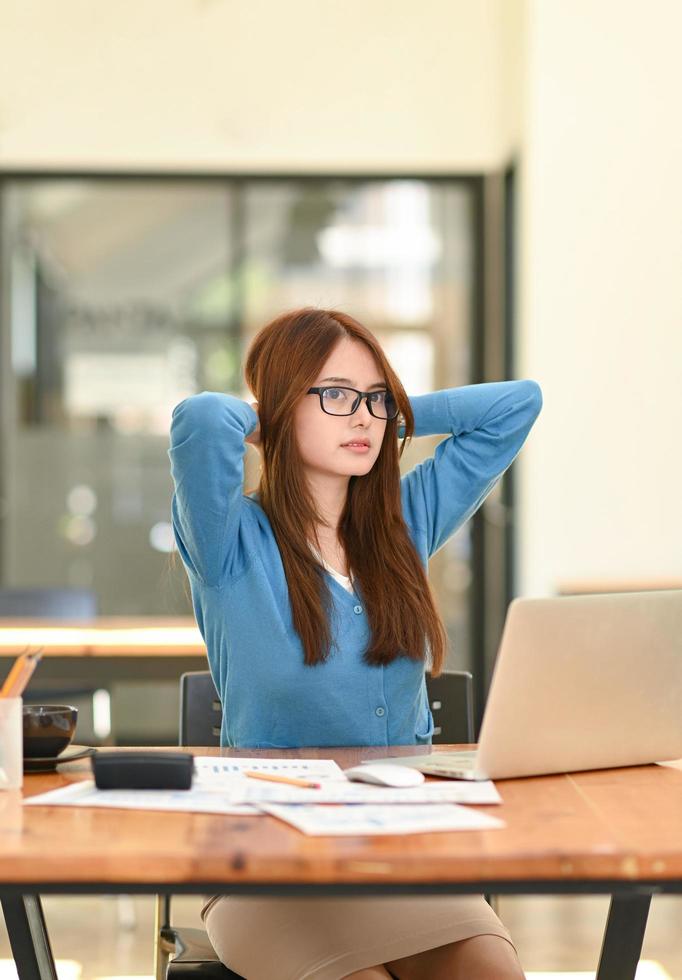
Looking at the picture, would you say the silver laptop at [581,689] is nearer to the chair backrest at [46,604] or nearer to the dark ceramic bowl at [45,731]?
the dark ceramic bowl at [45,731]

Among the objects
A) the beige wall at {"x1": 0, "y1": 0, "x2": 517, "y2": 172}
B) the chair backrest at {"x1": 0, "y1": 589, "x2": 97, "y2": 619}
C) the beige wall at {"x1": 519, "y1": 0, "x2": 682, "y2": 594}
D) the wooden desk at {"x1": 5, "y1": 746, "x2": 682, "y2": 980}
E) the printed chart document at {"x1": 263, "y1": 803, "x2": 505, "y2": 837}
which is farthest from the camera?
the beige wall at {"x1": 0, "y1": 0, "x2": 517, "y2": 172}

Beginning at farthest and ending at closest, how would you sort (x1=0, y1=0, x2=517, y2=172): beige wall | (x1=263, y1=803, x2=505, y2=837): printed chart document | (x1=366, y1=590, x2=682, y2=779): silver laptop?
(x1=0, y1=0, x2=517, y2=172): beige wall < (x1=366, y1=590, x2=682, y2=779): silver laptop < (x1=263, y1=803, x2=505, y2=837): printed chart document

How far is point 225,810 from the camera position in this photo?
1.29 m

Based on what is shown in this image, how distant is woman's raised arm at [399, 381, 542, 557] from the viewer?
2.12 meters

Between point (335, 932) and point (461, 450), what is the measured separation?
964 millimetres

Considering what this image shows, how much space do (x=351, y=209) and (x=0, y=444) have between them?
189 centimetres

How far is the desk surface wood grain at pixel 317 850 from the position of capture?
1089 mm

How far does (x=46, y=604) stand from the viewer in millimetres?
4168

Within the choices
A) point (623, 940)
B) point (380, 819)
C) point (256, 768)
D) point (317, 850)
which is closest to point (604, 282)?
point (623, 940)

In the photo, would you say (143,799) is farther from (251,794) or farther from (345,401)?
(345,401)

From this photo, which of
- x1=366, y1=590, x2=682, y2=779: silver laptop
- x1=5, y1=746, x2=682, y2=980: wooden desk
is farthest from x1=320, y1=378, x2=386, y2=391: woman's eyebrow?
→ x1=5, y1=746, x2=682, y2=980: wooden desk

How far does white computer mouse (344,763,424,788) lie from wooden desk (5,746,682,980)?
0.51 feet

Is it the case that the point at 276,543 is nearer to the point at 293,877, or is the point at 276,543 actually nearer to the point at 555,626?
the point at 555,626

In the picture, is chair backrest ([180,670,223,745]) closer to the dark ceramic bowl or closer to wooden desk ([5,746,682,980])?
the dark ceramic bowl
